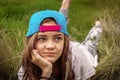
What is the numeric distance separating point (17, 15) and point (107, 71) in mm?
2665

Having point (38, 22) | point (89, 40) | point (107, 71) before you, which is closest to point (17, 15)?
point (89, 40)

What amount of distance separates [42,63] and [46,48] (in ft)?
0.36

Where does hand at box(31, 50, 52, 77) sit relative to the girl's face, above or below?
below

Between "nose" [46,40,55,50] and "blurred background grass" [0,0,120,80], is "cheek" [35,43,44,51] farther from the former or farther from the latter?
"blurred background grass" [0,0,120,80]

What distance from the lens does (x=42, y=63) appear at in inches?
160

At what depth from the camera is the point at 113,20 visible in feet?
20.8

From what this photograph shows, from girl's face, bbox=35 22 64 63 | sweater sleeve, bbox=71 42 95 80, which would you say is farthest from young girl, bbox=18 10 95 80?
sweater sleeve, bbox=71 42 95 80

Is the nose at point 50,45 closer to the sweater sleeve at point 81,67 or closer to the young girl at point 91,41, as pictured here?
the sweater sleeve at point 81,67

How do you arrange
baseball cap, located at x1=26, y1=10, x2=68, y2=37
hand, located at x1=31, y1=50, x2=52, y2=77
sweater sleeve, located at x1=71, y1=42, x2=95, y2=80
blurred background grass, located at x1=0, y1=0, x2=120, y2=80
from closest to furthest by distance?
hand, located at x1=31, y1=50, x2=52, y2=77
baseball cap, located at x1=26, y1=10, x2=68, y2=37
sweater sleeve, located at x1=71, y1=42, x2=95, y2=80
blurred background grass, located at x1=0, y1=0, x2=120, y2=80

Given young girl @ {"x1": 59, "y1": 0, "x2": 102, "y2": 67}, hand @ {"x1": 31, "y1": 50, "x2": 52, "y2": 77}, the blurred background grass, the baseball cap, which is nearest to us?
hand @ {"x1": 31, "y1": 50, "x2": 52, "y2": 77}

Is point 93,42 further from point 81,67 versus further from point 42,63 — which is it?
point 42,63

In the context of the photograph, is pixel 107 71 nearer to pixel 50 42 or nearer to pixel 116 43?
pixel 116 43

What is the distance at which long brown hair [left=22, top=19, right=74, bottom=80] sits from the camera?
162 inches

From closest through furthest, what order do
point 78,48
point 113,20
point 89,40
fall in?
point 78,48
point 89,40
point 113,20
